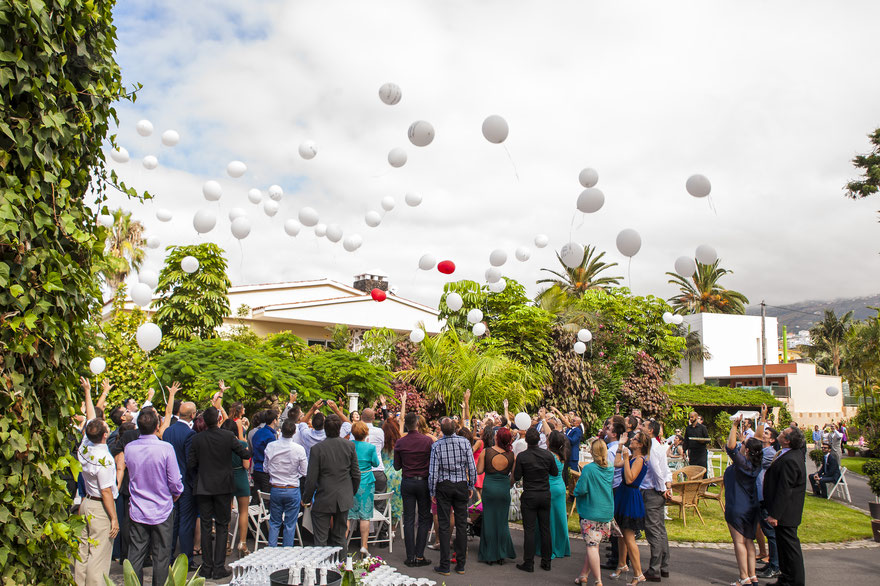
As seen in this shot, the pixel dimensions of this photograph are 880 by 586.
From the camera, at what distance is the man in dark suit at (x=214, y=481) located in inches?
265

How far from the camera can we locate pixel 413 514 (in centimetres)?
769

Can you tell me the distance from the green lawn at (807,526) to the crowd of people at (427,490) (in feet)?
4.45

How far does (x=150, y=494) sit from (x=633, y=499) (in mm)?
5067

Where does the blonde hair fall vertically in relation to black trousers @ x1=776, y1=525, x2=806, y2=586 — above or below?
above

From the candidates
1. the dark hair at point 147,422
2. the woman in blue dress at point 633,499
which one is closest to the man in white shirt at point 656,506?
the woman in blue dress at point 633,499

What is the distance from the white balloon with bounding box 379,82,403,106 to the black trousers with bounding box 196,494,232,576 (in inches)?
212

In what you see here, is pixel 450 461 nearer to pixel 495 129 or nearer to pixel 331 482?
pixel 331 482

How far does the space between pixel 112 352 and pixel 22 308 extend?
13.5 metres

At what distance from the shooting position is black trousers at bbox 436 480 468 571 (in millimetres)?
7375

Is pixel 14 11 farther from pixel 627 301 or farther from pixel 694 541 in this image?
pixel 627 301

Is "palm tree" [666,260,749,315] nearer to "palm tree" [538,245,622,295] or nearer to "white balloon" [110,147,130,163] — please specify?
"palm tree" [538,245,622,295]

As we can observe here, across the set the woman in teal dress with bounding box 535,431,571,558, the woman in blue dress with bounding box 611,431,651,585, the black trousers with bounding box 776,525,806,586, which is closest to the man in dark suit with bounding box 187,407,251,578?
Answer: the woman in teal dress with bounding box 535,431,571,558

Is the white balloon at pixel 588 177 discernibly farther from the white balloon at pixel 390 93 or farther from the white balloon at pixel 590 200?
the white balloon at pixel 390 93

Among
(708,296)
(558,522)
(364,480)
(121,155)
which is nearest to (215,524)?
(364,480)
